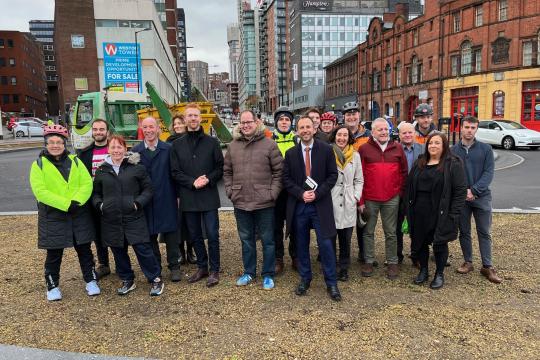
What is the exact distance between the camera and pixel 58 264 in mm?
4770

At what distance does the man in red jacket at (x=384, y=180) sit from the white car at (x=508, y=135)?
19.0 meters

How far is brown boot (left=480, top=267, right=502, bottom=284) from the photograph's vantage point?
5.03 metres

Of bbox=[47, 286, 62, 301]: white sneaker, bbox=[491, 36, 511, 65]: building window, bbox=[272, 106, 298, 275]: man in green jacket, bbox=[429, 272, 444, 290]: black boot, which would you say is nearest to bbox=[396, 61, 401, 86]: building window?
bbox=[491, 36, 511, 65]: building window

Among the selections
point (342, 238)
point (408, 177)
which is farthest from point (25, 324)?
point (408, 177)

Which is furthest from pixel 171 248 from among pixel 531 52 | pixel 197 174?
pixel 531 52

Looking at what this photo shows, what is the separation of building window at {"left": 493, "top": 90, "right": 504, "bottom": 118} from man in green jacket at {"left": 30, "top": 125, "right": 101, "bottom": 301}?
37179 millimetres

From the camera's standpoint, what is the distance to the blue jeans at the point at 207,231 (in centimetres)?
506

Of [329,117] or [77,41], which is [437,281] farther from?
[77,41]

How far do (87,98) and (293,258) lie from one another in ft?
46.4

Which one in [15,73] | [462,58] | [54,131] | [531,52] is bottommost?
[54,131]

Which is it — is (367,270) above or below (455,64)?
below

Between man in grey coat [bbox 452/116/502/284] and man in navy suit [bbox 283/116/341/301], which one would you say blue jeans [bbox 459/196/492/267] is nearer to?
man in grey coat [bbox 452/116/502/284]

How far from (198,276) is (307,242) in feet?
4.71

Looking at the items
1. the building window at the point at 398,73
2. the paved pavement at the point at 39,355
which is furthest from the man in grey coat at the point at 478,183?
the building window at the point at 398,73
